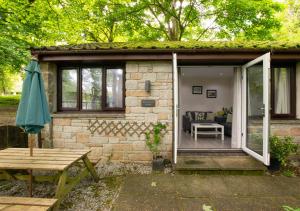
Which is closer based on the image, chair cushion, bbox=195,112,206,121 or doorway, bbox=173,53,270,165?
doorway, bbox=173,53,270,165

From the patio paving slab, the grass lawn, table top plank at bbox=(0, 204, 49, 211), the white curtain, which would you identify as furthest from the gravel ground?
the grass lawn

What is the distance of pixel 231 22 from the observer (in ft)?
37.8

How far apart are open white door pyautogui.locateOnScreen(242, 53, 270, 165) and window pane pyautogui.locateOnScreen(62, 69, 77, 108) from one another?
4.60 metres

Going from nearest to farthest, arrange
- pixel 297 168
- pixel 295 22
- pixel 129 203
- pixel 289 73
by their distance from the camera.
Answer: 1. pixel 129 203
2. pixel 297 168
3. pixel 289 73
4. pixel 295 22

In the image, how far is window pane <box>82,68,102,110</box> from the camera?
5.53m

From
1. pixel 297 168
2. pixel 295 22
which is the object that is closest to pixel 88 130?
pixel 297 168

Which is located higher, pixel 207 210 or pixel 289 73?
pixel 289 73

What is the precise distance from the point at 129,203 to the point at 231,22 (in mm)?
11643

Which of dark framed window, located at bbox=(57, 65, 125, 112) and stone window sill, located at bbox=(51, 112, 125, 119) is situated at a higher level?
dark framed window, located at bbox=(57, 65, 125, 112)

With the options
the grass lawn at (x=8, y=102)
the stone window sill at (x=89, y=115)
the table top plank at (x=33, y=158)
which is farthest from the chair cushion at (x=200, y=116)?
the grass lawn at (x=8, y=102)

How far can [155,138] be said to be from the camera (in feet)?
15.5

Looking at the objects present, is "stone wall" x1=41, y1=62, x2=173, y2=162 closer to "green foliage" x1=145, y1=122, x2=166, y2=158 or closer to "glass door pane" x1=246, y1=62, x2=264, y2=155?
"green foliage" x1=145, y1=122, x2=166, y2=158

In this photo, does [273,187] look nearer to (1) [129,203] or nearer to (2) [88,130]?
(1) [129,203]

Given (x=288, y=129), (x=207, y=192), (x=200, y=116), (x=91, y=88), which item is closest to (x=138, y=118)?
(x=91, y=88)
